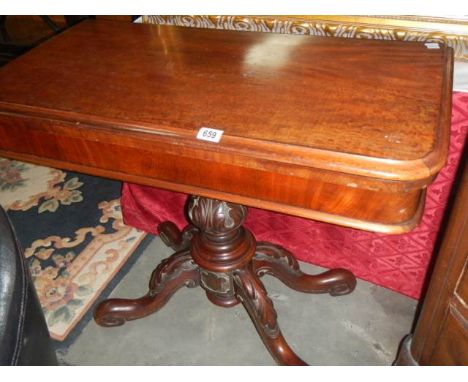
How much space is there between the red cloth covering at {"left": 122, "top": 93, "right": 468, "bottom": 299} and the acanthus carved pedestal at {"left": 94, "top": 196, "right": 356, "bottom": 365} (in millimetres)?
72

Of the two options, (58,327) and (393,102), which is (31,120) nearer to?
(393,102)

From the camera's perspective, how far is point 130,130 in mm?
566

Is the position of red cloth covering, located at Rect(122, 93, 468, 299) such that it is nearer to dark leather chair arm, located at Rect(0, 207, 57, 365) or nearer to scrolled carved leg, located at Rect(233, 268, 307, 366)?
scrolled carved leg, located at Rect(233, 268, 307, 366)

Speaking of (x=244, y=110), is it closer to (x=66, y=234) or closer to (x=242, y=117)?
(x=242, y=117)

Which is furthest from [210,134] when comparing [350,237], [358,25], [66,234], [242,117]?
[66,234]

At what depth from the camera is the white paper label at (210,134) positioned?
527mm

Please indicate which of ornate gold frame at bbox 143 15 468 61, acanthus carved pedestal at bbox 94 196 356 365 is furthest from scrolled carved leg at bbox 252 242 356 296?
ornate gold frame at bbox 143 15 468 61

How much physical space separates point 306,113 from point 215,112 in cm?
13

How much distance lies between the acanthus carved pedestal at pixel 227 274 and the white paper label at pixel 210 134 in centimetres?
31

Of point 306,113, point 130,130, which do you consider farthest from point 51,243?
point 306,113

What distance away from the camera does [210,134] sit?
53 cm

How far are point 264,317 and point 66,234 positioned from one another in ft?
2.59

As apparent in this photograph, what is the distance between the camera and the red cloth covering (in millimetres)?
931
